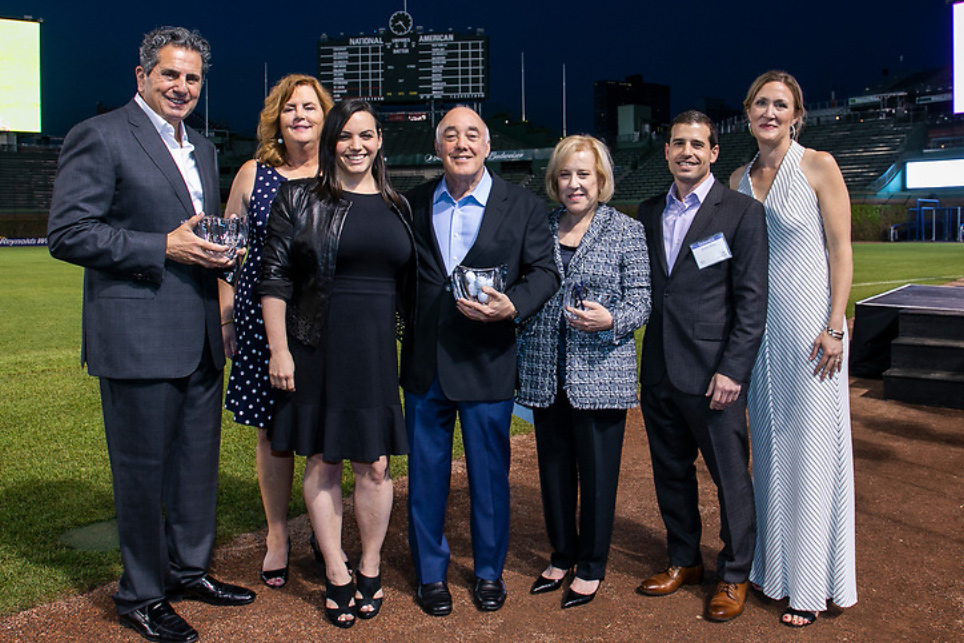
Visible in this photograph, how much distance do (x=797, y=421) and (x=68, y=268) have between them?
80.6 ft

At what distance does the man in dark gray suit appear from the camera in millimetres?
2924

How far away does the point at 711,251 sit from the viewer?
3.16m

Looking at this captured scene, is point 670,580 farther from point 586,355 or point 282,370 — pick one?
point 282,370

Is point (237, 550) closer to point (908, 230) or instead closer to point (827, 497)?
point (827, 497)

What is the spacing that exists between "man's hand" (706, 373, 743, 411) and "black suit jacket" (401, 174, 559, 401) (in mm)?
715

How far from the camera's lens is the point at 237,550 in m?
3.92

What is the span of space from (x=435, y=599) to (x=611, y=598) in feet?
2.42

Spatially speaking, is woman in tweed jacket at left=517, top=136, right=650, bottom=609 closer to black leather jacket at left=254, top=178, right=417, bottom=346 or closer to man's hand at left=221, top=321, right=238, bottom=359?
black leather jacket at left=254, top=178, right=417, bottom=346

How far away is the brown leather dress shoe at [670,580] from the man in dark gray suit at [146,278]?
183 cm

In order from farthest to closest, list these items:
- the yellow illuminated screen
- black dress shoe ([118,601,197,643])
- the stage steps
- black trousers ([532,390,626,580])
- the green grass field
A: the yellow illuminated screen → the stage steps → the green grass field → black trousers ([532,390,626,580]) → black dress shoe ([118,601,197,643])

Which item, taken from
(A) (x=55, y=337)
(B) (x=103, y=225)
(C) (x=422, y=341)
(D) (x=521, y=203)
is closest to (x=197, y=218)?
(B) (x=103, y=225)

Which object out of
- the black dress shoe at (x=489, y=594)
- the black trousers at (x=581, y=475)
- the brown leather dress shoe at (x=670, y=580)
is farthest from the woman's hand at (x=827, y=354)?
the black dress shoe at (x=489, y=594)

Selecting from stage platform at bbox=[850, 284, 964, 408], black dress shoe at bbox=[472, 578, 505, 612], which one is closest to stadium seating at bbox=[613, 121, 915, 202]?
stage platform at bbox=[850, 284, 964, 408]

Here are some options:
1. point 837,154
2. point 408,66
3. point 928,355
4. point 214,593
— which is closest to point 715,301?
point 214,593
